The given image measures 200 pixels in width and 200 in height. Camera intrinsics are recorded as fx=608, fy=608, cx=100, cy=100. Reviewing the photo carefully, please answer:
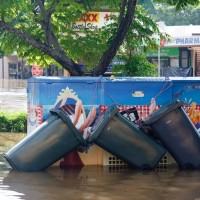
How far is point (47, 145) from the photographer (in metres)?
9.42

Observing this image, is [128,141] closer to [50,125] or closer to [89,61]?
[50,125]

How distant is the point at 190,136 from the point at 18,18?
19.3 ft

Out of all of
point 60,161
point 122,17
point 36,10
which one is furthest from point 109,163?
point 36,10

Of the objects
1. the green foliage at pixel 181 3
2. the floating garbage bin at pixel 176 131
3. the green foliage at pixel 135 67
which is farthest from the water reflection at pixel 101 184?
the green foliage at pixel 135 67

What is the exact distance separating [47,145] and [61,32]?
5822 millimetres

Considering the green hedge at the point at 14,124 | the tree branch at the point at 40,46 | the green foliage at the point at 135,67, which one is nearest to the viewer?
the tree branch at the point at 40,46

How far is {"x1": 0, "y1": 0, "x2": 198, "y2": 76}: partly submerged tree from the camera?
13.3 meters

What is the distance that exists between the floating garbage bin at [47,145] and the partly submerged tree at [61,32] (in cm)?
405

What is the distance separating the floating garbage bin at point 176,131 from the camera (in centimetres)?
979

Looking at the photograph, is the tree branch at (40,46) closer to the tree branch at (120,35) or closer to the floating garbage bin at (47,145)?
the tree branch at (120,35)

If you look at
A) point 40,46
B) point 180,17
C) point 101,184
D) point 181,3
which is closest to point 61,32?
point 40,46

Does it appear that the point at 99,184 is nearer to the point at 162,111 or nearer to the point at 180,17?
the point at 162,111

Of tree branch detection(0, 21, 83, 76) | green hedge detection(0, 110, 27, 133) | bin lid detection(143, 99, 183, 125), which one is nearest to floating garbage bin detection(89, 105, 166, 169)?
bin lid detection(143, 99, 183, 125)

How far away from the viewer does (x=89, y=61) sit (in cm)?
1438
